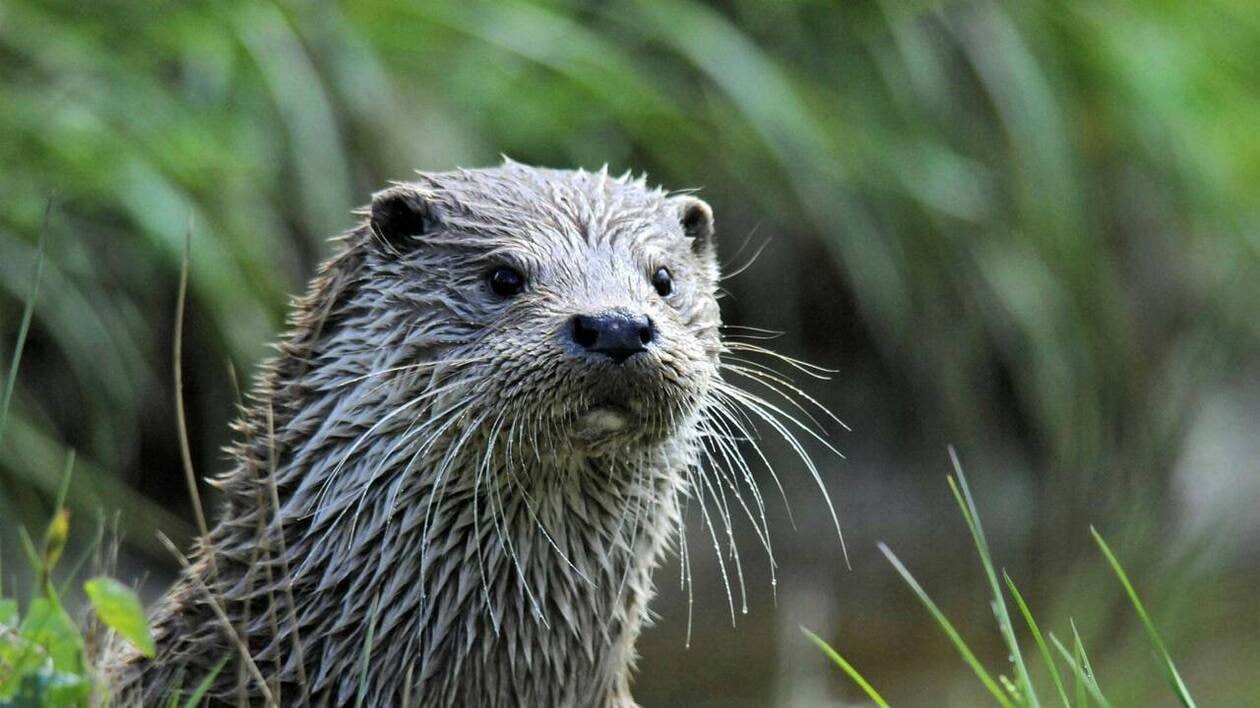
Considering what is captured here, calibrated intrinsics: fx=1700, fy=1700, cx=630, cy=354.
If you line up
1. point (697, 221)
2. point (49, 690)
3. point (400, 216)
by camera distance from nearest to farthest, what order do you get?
1. point (49, 690)
2. point (400, 216)
3. point (697, 221)

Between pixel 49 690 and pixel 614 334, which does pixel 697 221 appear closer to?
pixel 614 334

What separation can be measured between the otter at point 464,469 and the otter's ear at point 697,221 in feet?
0.54

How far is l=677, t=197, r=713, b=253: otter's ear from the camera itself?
229 centimetres

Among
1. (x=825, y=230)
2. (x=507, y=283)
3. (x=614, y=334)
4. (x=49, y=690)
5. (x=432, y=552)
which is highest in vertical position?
(x=825, y=230)

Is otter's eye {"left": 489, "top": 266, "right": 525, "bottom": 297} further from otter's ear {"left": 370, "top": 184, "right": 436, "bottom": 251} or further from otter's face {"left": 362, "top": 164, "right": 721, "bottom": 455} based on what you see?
otter's ear {"left": 370, "top": 184, "right": 436, "bottom": 251}

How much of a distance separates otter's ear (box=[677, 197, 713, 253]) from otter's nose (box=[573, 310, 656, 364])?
0.45 m

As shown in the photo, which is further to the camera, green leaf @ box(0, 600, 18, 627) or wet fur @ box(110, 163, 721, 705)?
wet fur @ box(110, 163, 721, 705)

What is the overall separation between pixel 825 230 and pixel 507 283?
84.9 inches

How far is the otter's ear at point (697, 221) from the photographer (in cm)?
229

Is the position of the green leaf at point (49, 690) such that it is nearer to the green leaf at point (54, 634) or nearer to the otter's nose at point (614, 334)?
the green leaf at point (54, 634)

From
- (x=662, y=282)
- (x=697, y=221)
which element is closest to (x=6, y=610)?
(x=662, y=282)

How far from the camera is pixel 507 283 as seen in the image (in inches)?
79.9

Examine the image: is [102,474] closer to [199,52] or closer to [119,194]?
[119,194]

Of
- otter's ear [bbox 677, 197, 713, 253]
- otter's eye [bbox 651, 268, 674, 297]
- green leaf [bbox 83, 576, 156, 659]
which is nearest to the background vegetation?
otter's ear [bbox 677, 197, 713, 253]
